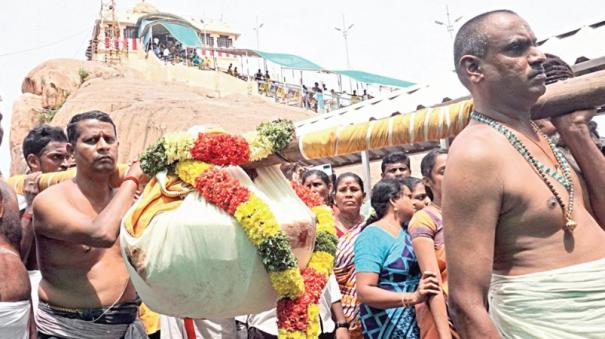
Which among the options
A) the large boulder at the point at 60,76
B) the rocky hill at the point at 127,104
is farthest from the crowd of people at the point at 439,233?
the large boulder at the point at 60,76

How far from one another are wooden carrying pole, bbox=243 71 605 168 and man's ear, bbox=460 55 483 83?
9.8 inches

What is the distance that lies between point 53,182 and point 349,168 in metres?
10.2

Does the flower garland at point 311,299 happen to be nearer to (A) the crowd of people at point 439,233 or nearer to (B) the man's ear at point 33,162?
(A) the crowd of people at point 439,233

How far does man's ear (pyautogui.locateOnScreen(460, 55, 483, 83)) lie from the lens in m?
1.99

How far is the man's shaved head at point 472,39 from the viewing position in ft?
6.49

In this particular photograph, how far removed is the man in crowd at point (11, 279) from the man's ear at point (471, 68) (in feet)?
7.67

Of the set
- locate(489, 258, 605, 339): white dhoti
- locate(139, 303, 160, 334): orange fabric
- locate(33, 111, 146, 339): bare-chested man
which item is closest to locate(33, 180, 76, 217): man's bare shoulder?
locate(33, 111, 146, 339): bare-chested man

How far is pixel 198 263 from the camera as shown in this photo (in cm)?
219

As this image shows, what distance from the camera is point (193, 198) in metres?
2.32

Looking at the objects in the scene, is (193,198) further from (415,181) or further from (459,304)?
(415,181)

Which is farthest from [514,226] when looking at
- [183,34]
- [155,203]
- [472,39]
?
[183,34]

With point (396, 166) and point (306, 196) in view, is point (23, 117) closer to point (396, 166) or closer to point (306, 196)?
point (396, 166)

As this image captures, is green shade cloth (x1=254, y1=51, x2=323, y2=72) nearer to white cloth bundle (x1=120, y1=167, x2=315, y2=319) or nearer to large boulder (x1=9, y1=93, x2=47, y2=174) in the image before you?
large boulder (x1=9, y1=93, x2=47, y2=174)

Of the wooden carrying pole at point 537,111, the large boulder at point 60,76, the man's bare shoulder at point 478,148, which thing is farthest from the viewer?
the large boulder at point 60,76
